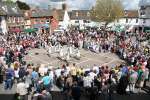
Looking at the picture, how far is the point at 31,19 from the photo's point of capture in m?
81.2

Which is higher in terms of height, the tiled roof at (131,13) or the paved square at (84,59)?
the tiled roof at (131,13)

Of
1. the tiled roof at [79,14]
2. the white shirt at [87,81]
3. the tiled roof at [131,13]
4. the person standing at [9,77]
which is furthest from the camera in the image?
the tiled roof at [79,14]

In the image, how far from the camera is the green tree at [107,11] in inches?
3561

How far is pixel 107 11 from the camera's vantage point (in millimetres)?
91188

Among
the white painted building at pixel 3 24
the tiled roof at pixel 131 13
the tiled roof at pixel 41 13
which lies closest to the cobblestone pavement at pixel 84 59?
the white painted building at pixel 3 24

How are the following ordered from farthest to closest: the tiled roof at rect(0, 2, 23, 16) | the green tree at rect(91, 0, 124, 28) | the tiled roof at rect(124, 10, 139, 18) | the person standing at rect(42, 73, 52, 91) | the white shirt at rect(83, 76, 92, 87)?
1. the tiled roof at rect(124, 10, 139, 18)
2. the green tree at rect(91, 0, 124, 28)
3. the tiled roof at rect(0, 2, 23, 16)
4. the white shirt at rect(83, 76, 92, 87)
5. the person standing at rect(42, 73, 52, 91)

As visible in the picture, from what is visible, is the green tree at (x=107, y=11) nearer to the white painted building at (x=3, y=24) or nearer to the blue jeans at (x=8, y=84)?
the white painted building at (x=3, y=24)

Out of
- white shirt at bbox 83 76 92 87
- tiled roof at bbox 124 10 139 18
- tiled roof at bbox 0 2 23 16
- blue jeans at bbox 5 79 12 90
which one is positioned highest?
tiled roof at bbox 0 2 23 16

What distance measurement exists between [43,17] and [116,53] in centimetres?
Answer: 4677

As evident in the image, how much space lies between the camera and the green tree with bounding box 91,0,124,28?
90438 millimetres

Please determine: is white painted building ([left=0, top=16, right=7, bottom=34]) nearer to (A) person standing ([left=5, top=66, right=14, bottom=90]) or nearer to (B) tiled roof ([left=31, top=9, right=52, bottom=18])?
(B) tiled roof ([left=31, top=9, right=52, bottom=18])

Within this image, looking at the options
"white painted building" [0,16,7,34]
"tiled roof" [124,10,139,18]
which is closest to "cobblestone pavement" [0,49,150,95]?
"white painted building" [0,16,7,34]

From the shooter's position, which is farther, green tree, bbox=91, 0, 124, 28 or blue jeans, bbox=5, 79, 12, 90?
green tree, bbox=91, 0, 124, 28

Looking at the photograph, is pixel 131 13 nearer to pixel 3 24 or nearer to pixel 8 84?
pixel 3 24
